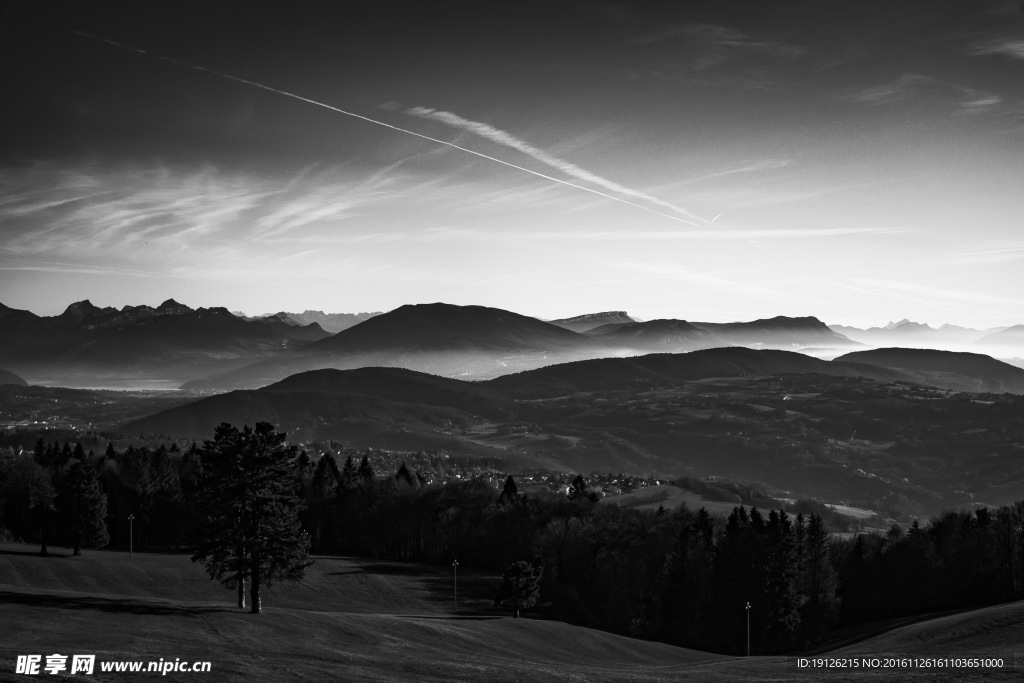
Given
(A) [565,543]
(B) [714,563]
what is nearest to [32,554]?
(A) [565,543]

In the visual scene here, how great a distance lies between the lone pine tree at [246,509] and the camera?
69312 millimetres

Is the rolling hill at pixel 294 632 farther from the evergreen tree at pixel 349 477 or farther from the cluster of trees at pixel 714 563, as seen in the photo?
the evergreen tree at pixel 349 477

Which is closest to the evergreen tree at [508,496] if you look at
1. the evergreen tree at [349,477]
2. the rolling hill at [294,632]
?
the evergreen tree at [349,477]

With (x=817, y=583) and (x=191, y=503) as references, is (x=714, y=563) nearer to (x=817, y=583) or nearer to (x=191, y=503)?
(x=817, y=583)

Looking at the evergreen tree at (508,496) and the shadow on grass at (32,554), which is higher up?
the evergreen tree at (508,496)

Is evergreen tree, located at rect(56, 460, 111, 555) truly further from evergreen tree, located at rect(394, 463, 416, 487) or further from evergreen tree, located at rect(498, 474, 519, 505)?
evergreen tree, located at rect(498, 474, 519, 505)

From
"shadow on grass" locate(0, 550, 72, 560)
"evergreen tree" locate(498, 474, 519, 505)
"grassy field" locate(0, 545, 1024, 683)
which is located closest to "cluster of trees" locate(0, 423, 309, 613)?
"shadow on grass" locate(0, 550, 72, 560)

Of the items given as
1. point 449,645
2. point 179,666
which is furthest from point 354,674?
point 449,645

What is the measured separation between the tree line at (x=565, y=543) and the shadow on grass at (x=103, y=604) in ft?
15.4

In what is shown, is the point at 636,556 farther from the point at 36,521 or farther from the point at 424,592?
the point at 36,521

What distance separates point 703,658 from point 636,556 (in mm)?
33518

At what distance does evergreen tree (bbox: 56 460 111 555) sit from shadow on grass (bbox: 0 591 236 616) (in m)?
45.6

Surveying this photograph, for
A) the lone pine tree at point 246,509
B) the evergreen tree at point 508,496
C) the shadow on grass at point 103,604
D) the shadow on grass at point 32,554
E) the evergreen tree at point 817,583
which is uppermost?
the lone pine tree at point 246,509

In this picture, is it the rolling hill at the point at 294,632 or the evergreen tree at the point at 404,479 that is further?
the evergreen tree at the point at 404,479
